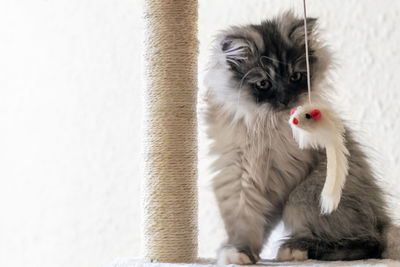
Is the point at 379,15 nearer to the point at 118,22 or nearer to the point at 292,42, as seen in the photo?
the point at 292,42

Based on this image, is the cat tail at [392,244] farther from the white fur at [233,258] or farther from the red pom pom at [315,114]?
the red pom pom at [315,114]

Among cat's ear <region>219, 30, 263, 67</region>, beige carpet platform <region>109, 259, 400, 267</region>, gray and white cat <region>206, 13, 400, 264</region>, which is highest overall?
cat's ear <region>219, 30, 263, 67</region>

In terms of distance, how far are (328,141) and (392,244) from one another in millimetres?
486

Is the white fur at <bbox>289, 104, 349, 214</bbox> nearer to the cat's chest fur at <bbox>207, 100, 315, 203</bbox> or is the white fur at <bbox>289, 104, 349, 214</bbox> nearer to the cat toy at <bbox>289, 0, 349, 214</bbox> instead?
the cat toy at <bbox>289, 0, 349, 214</bbox>

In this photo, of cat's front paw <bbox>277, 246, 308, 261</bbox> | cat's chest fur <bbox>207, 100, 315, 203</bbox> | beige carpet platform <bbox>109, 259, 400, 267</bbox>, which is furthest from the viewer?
cat's chest fur <bbox>207, 100, 315, 203</bbox>

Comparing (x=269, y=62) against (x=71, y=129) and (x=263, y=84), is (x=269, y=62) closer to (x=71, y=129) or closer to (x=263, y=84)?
(x=263, y=84)

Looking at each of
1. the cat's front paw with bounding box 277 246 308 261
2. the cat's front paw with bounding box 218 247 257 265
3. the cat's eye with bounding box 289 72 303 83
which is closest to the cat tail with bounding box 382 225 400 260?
the cat's front paw with bounding box 277 246 308 261

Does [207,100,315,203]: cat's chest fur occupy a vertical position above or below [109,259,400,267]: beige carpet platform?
above

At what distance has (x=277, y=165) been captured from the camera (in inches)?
62.0

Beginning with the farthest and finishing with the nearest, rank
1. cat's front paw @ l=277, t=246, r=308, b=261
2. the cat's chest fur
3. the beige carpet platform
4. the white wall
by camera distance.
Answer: the white wall, the cat's chest fur, cat's front paw @ l=277, t=246, r=308, b=261, the beige carpet platform

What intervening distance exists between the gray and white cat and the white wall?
3.04 ft

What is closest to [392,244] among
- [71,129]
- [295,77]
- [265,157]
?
[265,157]

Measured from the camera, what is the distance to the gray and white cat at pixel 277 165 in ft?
4.93

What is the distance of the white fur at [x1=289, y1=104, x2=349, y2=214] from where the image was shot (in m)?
1.16
